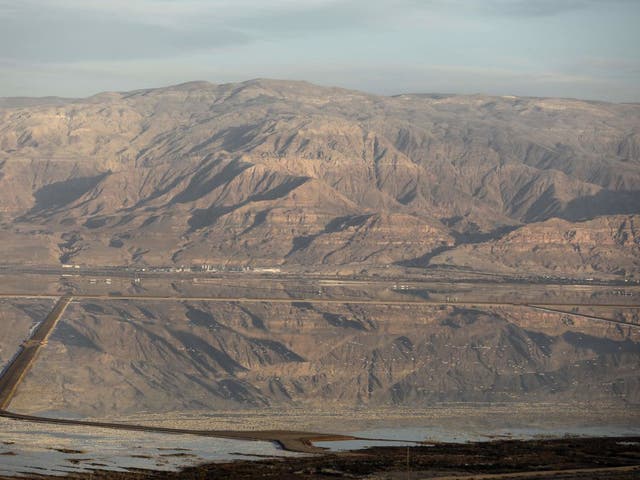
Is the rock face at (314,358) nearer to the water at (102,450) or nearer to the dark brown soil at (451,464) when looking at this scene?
the water at (102,450)

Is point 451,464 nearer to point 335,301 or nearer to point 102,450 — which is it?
point 102,450

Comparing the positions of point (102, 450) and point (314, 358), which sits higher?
point (102, 450)

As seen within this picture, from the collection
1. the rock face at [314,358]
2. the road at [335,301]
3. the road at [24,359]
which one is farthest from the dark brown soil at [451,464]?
the road at [335,301]

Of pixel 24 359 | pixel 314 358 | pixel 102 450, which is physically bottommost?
pixel 314 358

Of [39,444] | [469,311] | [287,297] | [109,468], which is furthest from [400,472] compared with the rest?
[287,297]

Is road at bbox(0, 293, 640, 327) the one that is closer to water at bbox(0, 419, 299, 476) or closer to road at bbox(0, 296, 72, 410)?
road at bbox(0, 296, 72, 410)

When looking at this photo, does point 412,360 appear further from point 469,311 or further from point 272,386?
point 469,311

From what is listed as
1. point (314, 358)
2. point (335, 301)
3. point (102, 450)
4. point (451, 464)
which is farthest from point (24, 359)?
point (335, 301)
